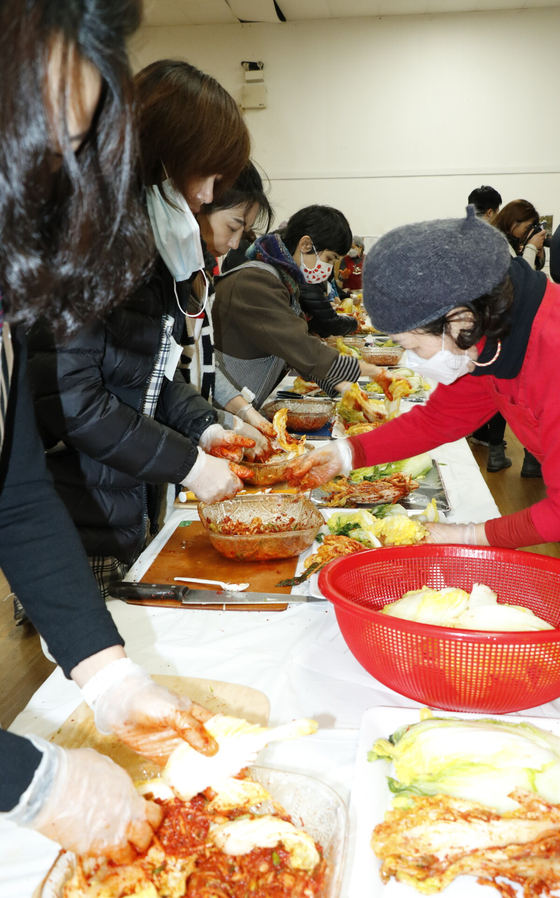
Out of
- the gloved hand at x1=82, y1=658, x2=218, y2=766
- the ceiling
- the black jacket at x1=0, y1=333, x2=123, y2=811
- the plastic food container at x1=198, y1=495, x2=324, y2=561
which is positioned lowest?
the plastic food container at x1=198, y1=495, x2=324, y2=561

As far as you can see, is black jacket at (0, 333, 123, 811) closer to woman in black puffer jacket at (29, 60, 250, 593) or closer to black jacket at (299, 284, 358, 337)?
woman in black puffer jacket at (29, 60, 250, 593)

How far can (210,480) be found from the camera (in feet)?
6.91

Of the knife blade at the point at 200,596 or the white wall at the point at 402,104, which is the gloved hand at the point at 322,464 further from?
the white wall at the point at 402,104

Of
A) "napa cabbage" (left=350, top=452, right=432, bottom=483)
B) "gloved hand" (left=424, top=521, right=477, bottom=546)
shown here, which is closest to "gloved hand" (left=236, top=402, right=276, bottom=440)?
"napa cabbage" (left=350, top=452, right=432, bottom=483)

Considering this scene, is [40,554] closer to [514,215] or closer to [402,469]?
[402,469]

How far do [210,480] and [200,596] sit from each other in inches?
19.8

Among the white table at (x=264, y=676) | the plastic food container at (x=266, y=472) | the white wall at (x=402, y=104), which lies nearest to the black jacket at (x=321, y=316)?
the plastic food container at (x=266, y=472)

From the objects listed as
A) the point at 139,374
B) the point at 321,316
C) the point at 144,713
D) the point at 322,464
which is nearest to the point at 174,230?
the point at 139,374

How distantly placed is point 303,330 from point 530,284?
7.10ft

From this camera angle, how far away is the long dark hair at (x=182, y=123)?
191cm

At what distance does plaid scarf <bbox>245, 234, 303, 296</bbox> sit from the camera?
382 centimetres

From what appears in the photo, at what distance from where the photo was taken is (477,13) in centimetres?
952

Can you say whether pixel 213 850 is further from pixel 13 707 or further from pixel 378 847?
pixel 13 707

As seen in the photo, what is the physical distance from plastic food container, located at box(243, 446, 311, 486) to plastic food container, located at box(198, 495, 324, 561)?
1.38 feet
